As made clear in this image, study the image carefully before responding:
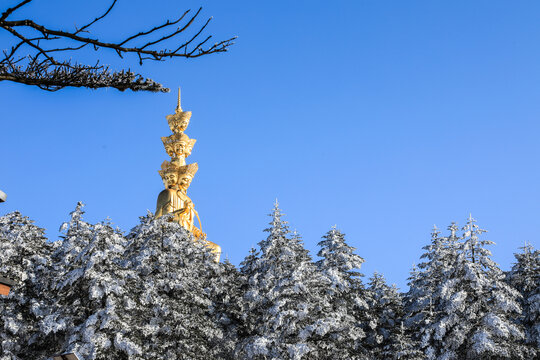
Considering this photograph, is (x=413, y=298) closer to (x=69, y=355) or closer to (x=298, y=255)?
(x=298, y=255)

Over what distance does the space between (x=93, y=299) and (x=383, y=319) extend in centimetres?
1552

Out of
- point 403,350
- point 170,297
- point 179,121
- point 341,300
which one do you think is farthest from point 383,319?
point 179,121

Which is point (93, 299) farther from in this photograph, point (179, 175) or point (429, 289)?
point (179, 175)

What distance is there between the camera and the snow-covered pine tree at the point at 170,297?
33.4 metres

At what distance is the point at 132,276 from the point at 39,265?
20.5 feet

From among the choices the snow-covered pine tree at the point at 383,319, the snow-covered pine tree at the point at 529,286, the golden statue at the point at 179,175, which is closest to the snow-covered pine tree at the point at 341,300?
the snow-covered pine tree at the point at 383,319

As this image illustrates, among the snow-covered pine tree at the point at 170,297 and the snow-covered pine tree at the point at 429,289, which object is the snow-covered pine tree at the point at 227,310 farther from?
the snow-covered pine tree at the point at 429,289

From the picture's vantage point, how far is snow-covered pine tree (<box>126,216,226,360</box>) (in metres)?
33.4

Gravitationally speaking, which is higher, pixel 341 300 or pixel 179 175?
pixel 179 175

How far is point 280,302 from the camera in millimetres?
34469

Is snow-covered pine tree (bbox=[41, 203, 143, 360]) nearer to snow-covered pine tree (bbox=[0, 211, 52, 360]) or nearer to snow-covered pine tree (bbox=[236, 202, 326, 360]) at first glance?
snow-covered pine tree (bbox=[0, 211, 52, 360])

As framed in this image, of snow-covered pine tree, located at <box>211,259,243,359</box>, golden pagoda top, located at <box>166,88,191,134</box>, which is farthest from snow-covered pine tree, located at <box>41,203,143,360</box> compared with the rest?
golden pagoda top, located at <box>166,88,191,134</box>

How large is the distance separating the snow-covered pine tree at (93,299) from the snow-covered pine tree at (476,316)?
14479mm

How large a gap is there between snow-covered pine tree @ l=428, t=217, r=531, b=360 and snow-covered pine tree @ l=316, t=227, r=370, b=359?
3.96m
